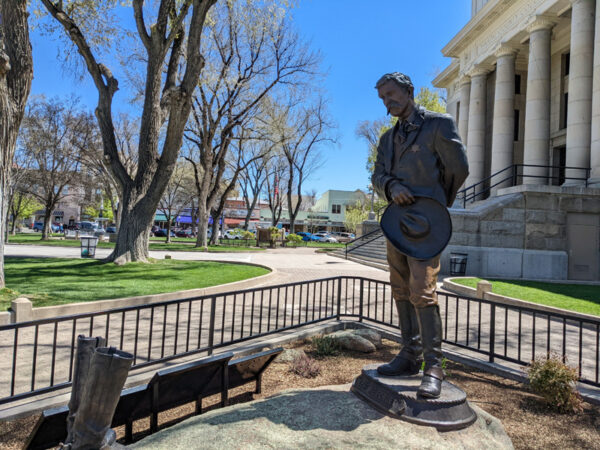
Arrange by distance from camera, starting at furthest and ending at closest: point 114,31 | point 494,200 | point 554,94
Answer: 1. point 554,94
2. point 494,200
3. point 114,31

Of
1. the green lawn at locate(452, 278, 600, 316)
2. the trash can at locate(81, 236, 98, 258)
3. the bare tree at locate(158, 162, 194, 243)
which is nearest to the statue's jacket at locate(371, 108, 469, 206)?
the green lawn at locate(452, 278, 600, 316)

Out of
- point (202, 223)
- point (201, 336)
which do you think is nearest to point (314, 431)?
point (201, 336)

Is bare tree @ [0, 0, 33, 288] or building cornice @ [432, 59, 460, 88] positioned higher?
building cornice @ [432, 59, 460, 88]

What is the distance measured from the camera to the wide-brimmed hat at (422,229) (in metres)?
3.14

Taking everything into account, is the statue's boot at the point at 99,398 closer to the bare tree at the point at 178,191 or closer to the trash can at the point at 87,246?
the trash can at the point at 87,246

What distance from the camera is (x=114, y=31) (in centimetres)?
1512

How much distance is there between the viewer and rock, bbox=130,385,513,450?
2648mm

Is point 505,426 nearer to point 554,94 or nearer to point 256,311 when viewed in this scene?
point 256,311

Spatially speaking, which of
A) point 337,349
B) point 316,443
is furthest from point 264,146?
point 316,443

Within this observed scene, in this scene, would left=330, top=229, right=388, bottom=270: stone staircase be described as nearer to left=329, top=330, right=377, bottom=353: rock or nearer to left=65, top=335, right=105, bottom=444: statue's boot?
left=329, top=330, right=377, bottom=353: rock

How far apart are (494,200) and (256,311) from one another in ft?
40.5

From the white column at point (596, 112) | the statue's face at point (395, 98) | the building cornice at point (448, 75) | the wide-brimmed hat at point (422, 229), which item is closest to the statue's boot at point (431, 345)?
the wide-brimmed hat at point (422, 229)

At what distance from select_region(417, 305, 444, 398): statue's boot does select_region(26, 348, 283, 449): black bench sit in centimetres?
171

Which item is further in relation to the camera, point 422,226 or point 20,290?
point 20,290
